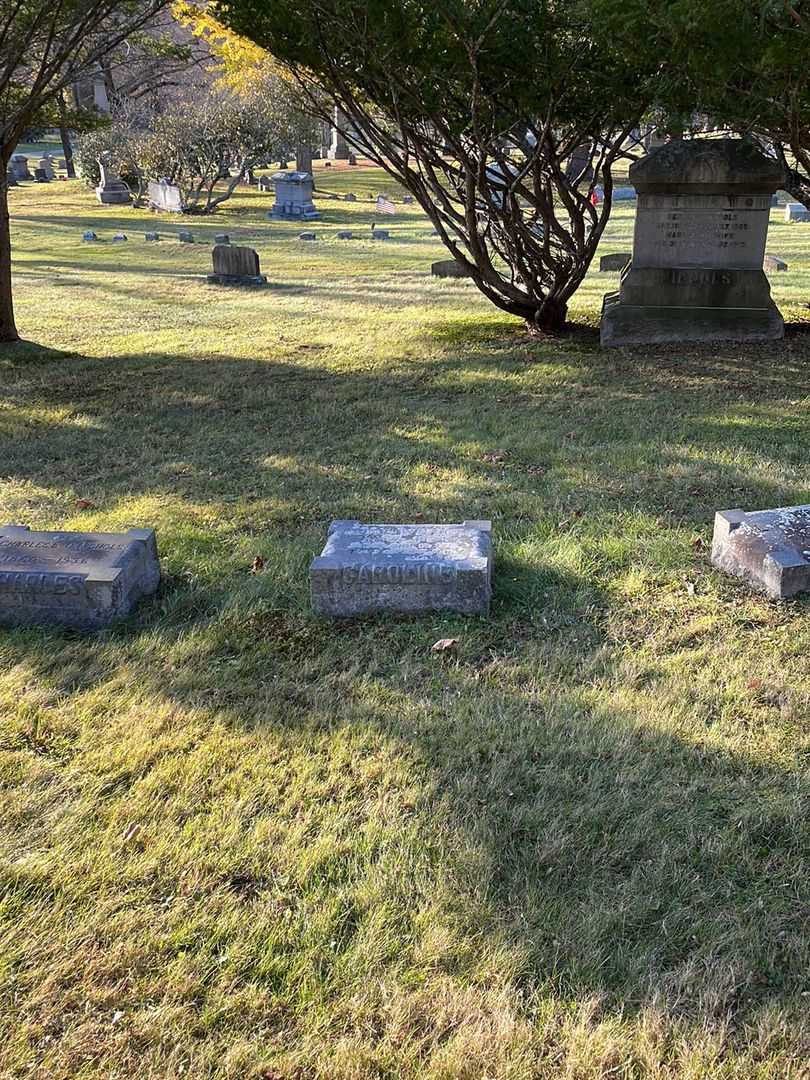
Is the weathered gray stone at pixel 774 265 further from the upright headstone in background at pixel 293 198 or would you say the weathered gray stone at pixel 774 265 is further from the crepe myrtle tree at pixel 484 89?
the upright headstone in background at pixel 293 198

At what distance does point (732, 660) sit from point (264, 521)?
2.86 metres

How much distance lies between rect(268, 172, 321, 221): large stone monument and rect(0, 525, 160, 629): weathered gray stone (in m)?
30.1

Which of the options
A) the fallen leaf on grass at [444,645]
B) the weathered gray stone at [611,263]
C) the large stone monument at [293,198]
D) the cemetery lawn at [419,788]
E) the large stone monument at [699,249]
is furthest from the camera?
the large stone monument at [293,198]

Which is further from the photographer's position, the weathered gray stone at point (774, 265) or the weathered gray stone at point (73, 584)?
the weathered gray stone at point (774, 265)

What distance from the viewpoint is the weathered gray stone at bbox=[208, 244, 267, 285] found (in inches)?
653

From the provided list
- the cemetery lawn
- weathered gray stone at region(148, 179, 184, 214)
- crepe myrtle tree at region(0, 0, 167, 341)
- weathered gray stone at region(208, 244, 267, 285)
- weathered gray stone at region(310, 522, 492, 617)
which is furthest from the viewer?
weathered gray stone at region(148, 179, 184, 214)

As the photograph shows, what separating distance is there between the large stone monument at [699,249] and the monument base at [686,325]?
0.04 feet

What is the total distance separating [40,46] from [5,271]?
106 inches

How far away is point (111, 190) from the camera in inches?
1459

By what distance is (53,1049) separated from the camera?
2051 mm

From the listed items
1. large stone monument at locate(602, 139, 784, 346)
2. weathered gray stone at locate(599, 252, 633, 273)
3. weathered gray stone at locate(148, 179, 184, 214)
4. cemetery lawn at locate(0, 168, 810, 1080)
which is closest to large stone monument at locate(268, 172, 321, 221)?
weathered gray stone at locate(148, 179, 184, 214)

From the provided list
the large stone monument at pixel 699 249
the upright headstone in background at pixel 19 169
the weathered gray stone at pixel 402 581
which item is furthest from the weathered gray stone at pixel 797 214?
the upright headstone in background at pixel 19 169

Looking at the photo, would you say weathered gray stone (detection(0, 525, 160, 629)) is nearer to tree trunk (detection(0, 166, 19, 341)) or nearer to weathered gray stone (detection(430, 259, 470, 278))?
tree trunk (detection(0, 166, 19, 341))

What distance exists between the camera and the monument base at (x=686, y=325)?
9.80 metres
